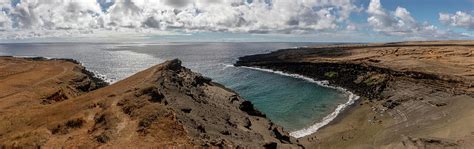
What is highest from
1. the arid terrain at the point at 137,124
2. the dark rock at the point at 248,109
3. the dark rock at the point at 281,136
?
the arid terrain at the point at 137,124

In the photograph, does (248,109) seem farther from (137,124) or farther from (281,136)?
(137,124)

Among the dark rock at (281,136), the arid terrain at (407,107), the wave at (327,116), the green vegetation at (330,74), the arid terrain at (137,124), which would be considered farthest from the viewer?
the green vegetation at (330,74)

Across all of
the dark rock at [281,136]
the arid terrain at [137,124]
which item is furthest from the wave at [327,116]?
the arid terrain at [137,124]

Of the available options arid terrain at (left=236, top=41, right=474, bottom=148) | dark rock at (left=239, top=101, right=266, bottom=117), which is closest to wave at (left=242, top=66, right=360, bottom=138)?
arid terrain at (left=236, top=41, right=474, bottom=148)

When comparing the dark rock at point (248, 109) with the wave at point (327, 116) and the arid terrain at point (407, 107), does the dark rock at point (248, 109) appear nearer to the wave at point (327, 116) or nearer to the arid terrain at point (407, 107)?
the wave at point (327, 116)

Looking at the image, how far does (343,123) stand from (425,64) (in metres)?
44.6

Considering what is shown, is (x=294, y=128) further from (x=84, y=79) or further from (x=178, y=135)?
(x=84, y=79)

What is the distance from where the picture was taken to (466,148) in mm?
38344

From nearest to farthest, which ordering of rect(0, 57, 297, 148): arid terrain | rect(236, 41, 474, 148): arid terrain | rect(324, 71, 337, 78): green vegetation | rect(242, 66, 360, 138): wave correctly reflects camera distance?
rect(0, 57, 297, 148): arid terrain, rect(236, 41, 474, 148): arid terrain, rect(242, 66, 360, 138): wave, rect(324, 71, 337, 78): green vegetation

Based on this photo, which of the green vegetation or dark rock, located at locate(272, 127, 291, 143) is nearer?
dark rock, located at locate(272, 127, 291, 143)

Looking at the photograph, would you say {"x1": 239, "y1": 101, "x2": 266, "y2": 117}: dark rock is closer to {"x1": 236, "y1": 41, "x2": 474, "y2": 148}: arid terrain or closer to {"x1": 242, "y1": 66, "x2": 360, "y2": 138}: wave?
{"x1": 242, "y1": 66, "x2": 360, "y2": 138}: wave

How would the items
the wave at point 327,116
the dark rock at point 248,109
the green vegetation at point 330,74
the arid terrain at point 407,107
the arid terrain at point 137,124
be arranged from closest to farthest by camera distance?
1. the arid terrain at point 137,124
2. the arid terrain at point 407,107
3. the dark rock at point 248,109
4. the wave at point 327,116
5. the green vegetation at point 330,74

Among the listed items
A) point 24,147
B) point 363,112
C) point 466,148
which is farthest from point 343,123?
point 24,147

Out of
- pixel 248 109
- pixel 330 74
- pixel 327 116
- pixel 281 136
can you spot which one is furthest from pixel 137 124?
pixel 330 74
